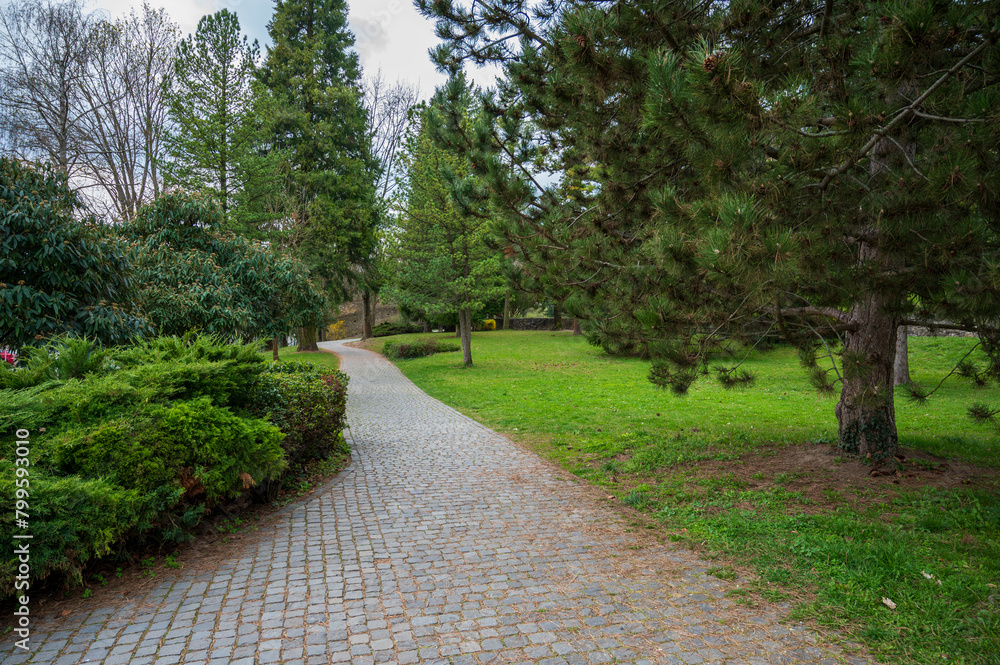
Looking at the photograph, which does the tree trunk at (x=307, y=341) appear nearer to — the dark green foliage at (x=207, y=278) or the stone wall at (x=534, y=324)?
the stone wall at (x=534, y=324)

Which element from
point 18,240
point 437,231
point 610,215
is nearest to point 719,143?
point 610,215

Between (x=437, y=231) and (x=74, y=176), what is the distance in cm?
1216

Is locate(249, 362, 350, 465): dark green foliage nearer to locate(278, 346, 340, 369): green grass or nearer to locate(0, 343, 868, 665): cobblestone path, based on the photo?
locate(0, 343, 868, 665): cobblestone path

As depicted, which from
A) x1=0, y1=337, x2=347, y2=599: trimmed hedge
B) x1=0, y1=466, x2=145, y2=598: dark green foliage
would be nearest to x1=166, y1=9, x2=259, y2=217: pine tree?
x1=0, y1=337, x2=347, y2=599: trimmed hedge

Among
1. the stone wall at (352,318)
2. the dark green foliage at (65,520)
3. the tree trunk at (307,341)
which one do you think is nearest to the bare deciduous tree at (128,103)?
the tree trunk at (307,341)

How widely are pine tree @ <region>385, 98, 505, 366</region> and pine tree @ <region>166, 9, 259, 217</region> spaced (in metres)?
5.80

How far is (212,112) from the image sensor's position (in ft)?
59.1

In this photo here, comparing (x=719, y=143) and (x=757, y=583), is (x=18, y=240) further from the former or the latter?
(x=757, y=583)

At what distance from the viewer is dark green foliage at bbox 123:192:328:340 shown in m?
7.60

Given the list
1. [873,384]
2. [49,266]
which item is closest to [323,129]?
[49,266]

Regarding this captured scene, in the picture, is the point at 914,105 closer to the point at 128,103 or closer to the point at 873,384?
the point at 873,384

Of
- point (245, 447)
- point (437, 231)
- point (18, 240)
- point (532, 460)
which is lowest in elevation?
point (532, 460)

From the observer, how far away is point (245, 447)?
440 centimetres

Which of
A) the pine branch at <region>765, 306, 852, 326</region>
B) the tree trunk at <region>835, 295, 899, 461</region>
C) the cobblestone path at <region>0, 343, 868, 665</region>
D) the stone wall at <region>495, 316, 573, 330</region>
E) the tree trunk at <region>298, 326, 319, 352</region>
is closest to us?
the cobblestone path at <region>0, 343, 868, 665</region>
